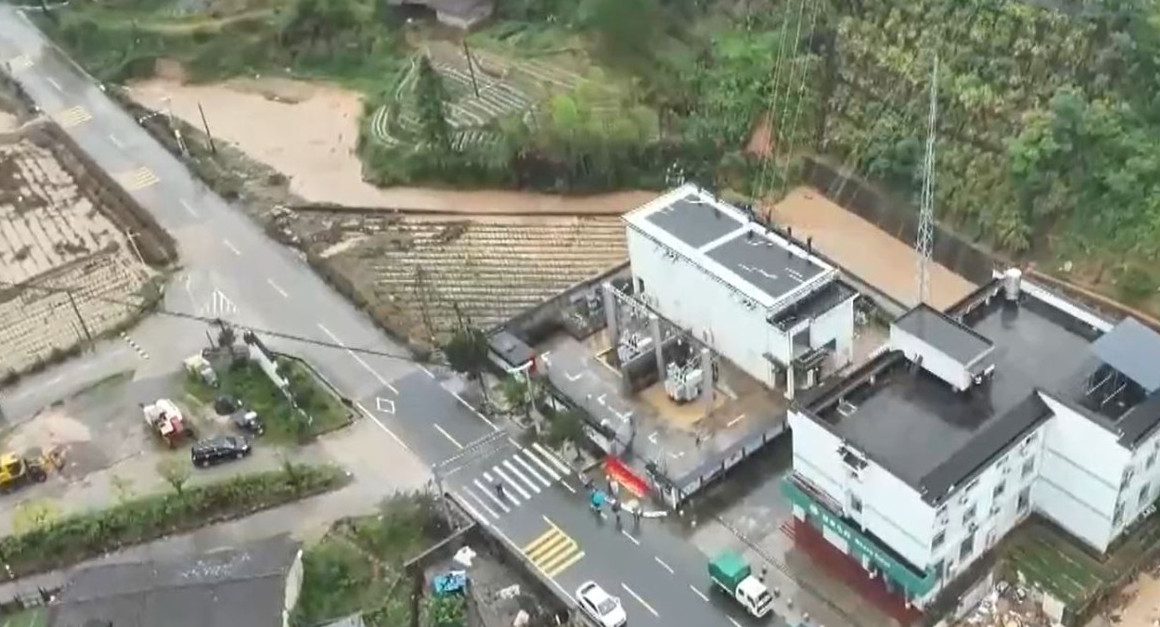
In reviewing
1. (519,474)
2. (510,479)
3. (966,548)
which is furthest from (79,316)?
(966,548)

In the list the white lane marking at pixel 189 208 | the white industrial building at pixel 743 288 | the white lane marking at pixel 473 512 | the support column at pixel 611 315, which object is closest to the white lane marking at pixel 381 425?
the white lane marking at pixel 473 512

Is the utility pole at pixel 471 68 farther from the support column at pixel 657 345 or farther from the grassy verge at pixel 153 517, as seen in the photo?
the grassy verge at pixel 153 517

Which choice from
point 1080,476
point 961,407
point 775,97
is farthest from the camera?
point 775,97

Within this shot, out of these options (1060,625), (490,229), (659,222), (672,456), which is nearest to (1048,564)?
(1060,625)

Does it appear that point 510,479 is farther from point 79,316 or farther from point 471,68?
point 471,68

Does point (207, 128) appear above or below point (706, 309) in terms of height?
above

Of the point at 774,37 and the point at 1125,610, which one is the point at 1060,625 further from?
the point at 774,37

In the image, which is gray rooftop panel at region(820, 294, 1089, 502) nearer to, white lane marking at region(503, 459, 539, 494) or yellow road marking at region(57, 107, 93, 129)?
white lane marking at region(503, 459, 539, 494)

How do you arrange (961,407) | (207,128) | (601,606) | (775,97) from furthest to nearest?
(207,128), (775,97), (601,606), (961,407)
